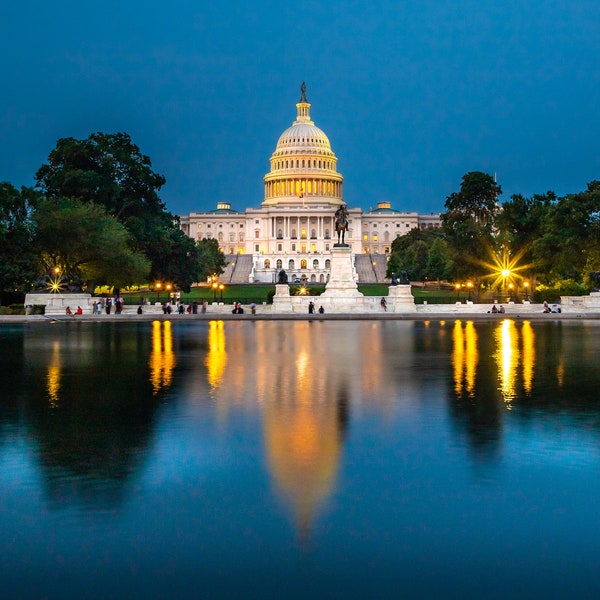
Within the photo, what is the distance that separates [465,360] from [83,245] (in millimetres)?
37712

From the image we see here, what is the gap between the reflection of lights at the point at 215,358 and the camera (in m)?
18.3

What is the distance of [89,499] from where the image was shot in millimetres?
8422

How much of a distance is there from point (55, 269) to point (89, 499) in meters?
51.2

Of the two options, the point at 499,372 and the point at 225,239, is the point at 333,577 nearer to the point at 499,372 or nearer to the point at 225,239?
the point at 499,372

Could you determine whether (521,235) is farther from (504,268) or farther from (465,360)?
(465,360)

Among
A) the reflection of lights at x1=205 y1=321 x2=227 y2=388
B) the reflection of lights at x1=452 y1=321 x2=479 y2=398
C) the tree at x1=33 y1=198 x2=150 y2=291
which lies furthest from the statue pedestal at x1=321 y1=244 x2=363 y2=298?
the reflection of lights at x1=205 y1=321 x2=227 y2=388

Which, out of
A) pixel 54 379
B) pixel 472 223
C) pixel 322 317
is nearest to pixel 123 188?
pixel 322 317

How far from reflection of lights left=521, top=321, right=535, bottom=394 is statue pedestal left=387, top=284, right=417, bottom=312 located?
18512mm

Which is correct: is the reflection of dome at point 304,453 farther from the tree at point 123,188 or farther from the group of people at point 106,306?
the tree at point 123,188

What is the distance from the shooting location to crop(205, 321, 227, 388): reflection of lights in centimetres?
1833

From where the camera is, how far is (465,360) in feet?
73.1

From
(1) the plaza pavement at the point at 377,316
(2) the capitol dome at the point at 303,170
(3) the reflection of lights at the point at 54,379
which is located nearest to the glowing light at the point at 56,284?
(1) the plaza pavement at the point at 377,316

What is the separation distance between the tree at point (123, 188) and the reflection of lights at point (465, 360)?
114 feet

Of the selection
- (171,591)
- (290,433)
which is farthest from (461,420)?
(171,591)
